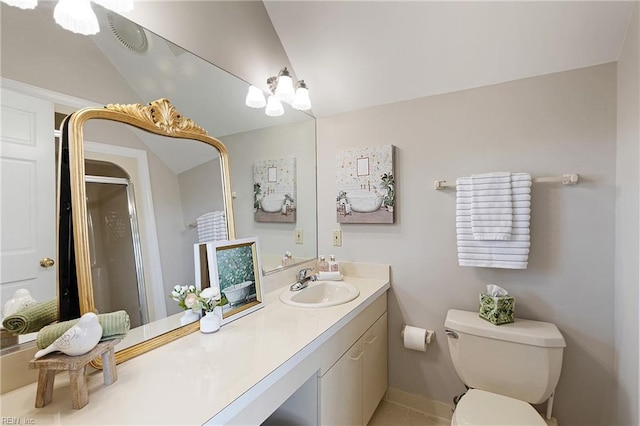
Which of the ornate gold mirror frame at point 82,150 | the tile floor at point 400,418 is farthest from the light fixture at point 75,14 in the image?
the tile floor at point 400,418

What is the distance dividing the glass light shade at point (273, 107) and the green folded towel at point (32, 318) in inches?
54.1

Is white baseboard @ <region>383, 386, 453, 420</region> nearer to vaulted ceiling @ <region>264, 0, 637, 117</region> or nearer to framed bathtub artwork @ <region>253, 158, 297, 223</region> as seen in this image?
framed bathtub artwork @ <region>253, 158, 297, 223</region>

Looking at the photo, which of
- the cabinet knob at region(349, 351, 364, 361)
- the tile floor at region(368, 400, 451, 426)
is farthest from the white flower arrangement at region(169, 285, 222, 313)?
the tile floor at region(368, 400, 451, 426)

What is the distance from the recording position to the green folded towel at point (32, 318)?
746mm

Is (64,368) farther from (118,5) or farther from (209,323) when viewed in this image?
(118,5)

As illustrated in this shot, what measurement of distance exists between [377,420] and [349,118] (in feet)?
6.53

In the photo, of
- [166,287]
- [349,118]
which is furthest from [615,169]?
[166,287]

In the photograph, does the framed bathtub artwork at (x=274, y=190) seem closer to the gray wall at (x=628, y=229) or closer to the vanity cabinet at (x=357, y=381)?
the vanity cabinet at (x=357, y=381)

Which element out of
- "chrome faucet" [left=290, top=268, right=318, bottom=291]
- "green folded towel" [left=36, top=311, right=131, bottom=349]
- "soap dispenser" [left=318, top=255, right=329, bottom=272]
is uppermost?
"green folded towel" [left=36, top=311, right=131, bottom=349]

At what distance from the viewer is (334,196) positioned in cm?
206

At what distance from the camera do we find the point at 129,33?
1.08 metres

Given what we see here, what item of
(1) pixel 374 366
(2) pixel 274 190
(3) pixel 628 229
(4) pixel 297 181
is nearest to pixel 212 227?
(2) pixel 274 190

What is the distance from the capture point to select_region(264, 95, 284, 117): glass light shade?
1772 mm

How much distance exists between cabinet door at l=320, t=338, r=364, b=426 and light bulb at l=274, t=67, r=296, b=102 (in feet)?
4.78
